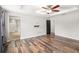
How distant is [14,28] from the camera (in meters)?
2.05

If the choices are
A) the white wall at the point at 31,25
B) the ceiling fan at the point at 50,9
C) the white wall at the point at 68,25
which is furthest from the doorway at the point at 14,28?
the white wall at the point at 68,25

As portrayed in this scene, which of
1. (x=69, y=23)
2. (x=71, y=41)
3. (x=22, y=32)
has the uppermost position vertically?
(x=69, y=23)

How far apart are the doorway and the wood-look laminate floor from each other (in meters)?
0.09

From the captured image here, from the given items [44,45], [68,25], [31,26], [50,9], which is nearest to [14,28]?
[31,26]

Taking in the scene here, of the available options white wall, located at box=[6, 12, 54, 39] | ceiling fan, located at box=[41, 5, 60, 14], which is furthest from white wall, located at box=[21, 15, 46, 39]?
ceiling fan, located at box=[41, 5, 60, 14]

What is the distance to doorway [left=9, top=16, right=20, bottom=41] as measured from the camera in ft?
6.62

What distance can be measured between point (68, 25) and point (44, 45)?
581mm

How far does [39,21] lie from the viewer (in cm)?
212

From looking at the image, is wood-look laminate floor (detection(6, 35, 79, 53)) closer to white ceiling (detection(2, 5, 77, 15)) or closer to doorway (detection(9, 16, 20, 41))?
doorway (detection(9, 16, 20, 41))

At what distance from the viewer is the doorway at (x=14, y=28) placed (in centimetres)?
202
